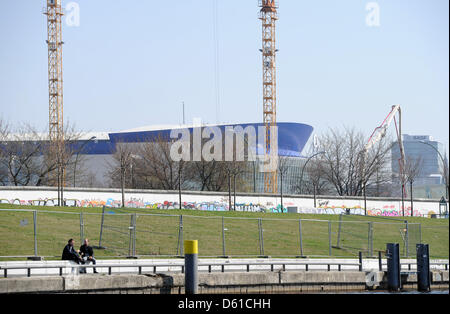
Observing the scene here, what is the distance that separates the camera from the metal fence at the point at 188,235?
29.2m

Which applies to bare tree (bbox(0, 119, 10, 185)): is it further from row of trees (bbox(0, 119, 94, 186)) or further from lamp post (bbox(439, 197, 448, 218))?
lamp post (bbox(439, 197, 448, 218))

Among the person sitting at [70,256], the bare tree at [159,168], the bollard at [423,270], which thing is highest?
the bare tree at [159,168]

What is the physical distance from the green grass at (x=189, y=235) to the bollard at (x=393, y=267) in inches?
246

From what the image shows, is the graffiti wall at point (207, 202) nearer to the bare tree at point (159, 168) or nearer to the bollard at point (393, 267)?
the bare tree at point (159, 168)

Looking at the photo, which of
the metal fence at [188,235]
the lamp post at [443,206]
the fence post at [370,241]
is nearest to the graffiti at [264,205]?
the lamp post at [443,206]

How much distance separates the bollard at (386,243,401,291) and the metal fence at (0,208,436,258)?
236 inches

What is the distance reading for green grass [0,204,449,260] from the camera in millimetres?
29281

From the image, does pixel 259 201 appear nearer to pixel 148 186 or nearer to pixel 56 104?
pixel 148 186

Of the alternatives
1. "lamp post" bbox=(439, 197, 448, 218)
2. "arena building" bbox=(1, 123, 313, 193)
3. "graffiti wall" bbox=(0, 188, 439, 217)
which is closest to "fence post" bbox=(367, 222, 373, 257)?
"graffiti wall" bbox=(0, 188, 439, 217)

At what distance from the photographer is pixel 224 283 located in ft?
74.9

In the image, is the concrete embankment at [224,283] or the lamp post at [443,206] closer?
the concrete embankment at [224,283]

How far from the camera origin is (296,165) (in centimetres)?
12912

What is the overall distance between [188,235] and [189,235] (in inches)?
4.2
